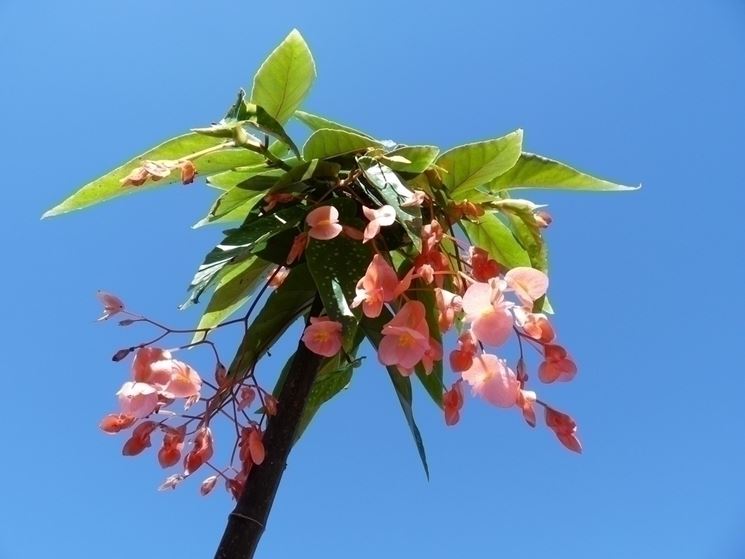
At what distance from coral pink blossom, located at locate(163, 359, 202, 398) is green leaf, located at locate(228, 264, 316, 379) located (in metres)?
0.06

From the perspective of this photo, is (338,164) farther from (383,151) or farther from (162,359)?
(162,359)

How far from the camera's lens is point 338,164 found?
0.68m

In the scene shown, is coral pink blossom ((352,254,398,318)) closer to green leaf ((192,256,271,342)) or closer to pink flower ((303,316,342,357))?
pink flower ((303,316,342,357))

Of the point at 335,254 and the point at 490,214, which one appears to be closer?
the point at 335,254

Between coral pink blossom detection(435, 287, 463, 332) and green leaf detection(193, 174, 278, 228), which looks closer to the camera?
coral pink blossom detection(435, 287, 463, 332)

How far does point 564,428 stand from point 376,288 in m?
0.23

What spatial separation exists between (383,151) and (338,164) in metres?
0.05

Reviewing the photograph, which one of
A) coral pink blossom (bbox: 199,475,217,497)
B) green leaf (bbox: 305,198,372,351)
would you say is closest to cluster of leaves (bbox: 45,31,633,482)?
green leaf (bbox: 305,198,372,351)

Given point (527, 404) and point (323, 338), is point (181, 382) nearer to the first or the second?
point (323, 338)

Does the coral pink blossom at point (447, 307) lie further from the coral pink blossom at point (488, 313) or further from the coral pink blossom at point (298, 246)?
the coral pink blossom at point (298, 246)

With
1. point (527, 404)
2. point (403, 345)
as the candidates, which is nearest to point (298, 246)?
point (403, 345)

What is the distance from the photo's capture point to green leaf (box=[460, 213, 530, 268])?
2.53 ft

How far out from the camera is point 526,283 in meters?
0.60

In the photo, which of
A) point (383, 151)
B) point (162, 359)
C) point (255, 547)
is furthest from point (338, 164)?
point (255, 547)
